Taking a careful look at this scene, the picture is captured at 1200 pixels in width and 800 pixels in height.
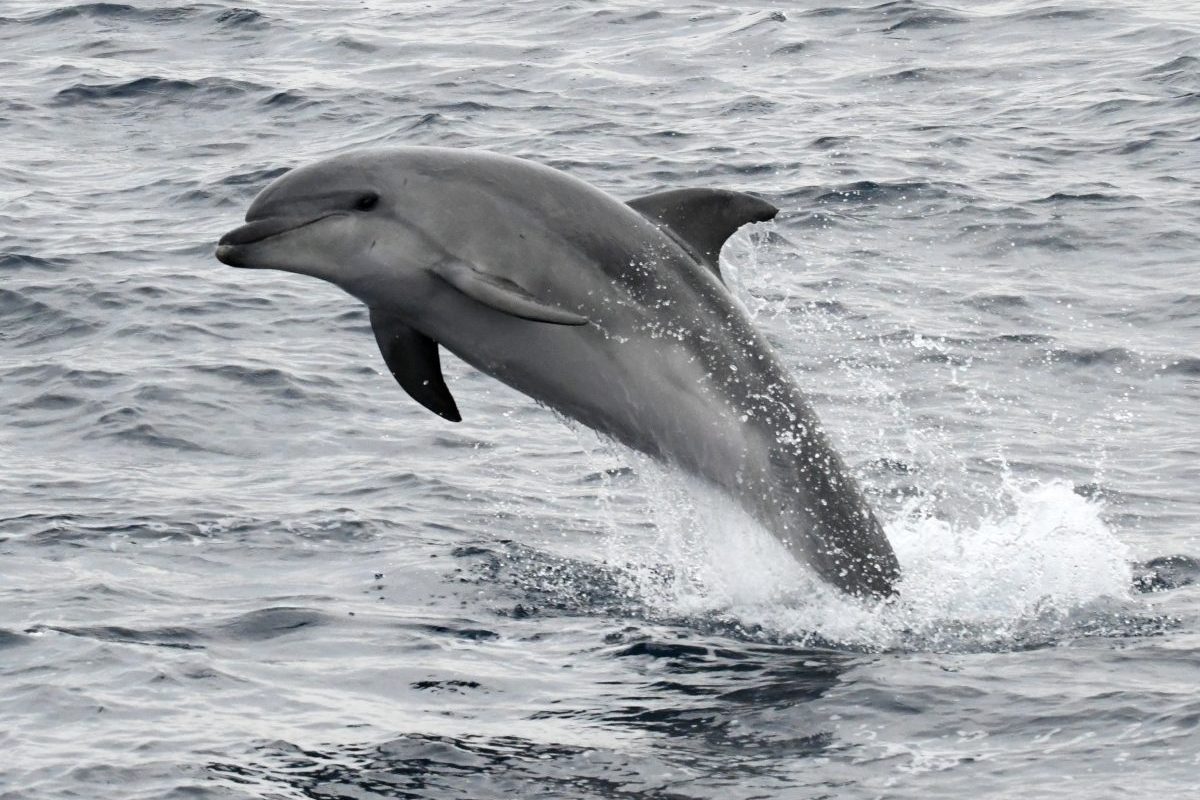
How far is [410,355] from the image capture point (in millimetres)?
8789

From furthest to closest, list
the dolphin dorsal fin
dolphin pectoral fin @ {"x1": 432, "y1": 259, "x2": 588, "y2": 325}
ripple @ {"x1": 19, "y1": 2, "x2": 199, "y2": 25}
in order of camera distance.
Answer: ripple @ {"x1": 19, "y1": 2, "x2": 199, "y2": 25}, the dolphin dorsal fin, dolphin pectoral fin @ {"x1": 432, "y1": 259, "x2": 588, "y2": 325}

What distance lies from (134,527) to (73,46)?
14.4 meters

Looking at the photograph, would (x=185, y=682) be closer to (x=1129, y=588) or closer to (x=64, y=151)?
(x=1129, y=588)

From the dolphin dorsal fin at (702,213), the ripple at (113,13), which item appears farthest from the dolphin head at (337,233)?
the ripple at (113,13)

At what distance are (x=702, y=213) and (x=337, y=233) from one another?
1.72 meters

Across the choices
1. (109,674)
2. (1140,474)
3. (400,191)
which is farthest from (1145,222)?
(109,674)

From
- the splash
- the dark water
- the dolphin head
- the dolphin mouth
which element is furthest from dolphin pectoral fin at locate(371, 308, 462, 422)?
the splash

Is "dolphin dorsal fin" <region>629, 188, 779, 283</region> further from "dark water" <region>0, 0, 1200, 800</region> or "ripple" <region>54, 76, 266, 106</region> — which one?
"ripple" <region>54, 76, 266, 106</region>

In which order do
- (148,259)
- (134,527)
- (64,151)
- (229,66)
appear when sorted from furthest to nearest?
(229,66) < (64,151) < (148,259) < (134,527)

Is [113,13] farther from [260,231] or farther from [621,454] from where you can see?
[260,231]

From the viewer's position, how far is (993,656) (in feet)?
28.6

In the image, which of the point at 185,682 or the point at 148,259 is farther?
the point at 148,259

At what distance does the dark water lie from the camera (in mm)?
7781

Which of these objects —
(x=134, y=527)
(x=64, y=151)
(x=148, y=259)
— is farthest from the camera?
(x=64, y=151)
